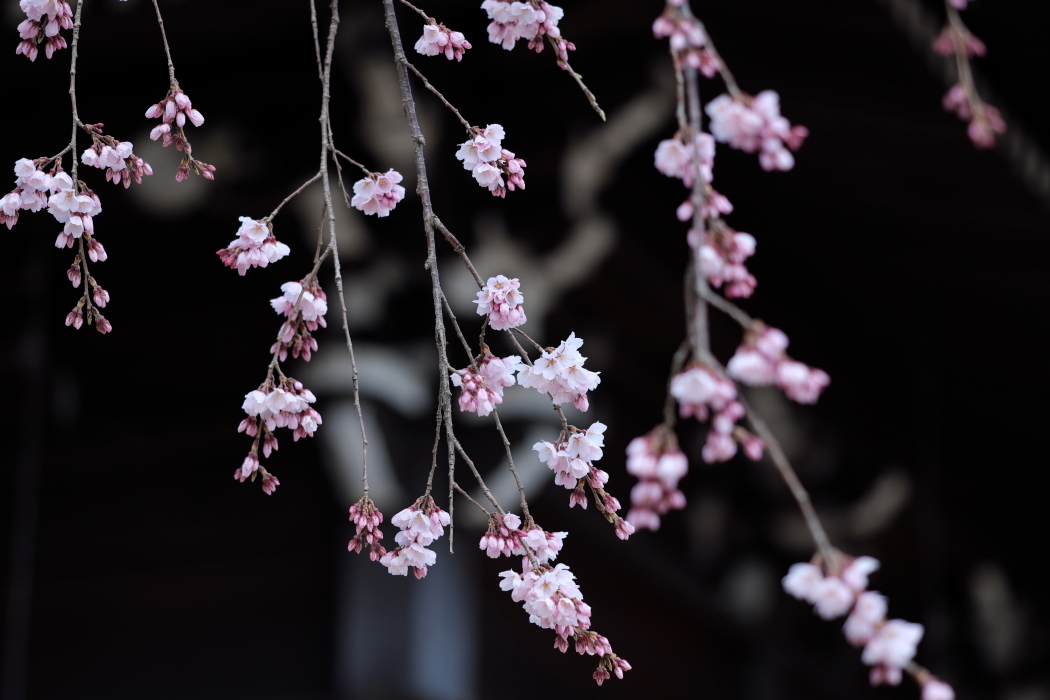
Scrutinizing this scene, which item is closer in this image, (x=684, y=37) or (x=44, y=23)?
(x=684, y=37)

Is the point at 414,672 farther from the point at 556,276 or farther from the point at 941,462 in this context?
the point at 941,462

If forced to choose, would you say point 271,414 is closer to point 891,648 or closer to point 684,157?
point 684,157

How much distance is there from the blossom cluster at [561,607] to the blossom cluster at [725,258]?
0.25 meters

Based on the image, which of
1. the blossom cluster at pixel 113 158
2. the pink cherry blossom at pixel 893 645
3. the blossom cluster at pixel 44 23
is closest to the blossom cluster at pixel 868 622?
the pink cherry blossom at pixel 893 645

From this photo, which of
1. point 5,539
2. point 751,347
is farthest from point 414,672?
point 751,347

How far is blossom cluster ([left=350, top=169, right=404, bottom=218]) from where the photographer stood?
2.82 ft

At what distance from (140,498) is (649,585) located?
1.47m

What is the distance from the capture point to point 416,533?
0.81 m

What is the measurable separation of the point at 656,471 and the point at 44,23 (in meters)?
0.66

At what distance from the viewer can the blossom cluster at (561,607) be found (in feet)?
2.54

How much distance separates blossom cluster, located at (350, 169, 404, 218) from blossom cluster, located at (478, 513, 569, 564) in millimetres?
270

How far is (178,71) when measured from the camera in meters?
2.47

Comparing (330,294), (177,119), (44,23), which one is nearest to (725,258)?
(177,119)

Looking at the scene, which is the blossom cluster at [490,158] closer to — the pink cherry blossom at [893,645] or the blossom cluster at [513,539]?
the blossom cluster at [513,539]
